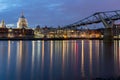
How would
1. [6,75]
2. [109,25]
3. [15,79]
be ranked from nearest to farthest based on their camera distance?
[15,79] < [6,75] < [109,25]

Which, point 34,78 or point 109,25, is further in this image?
point 109,25

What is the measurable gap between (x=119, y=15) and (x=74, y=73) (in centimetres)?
7346

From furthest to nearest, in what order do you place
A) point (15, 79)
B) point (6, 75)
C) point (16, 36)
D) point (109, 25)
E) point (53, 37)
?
point (16, 36), point (53, 37), point (109, 25), point (6, 75), point (15, 79)

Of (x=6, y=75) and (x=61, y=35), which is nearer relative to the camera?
→ (x=6, y=75)

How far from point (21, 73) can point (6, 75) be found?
1.32 metres

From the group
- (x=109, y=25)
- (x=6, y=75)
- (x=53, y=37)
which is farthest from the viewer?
(x=53, y=37)

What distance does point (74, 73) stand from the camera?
80.8ft

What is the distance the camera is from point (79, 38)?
588 feet

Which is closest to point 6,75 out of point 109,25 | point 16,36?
point 109,25

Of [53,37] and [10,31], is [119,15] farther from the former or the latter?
[10,31]

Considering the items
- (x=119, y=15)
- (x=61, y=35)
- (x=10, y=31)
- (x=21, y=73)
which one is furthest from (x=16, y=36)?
(x=21, y=73)

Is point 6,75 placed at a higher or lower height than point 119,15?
lower

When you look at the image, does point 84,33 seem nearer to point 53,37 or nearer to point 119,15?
point 53,37

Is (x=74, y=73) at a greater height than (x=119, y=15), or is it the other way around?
(x=119, y=15)
